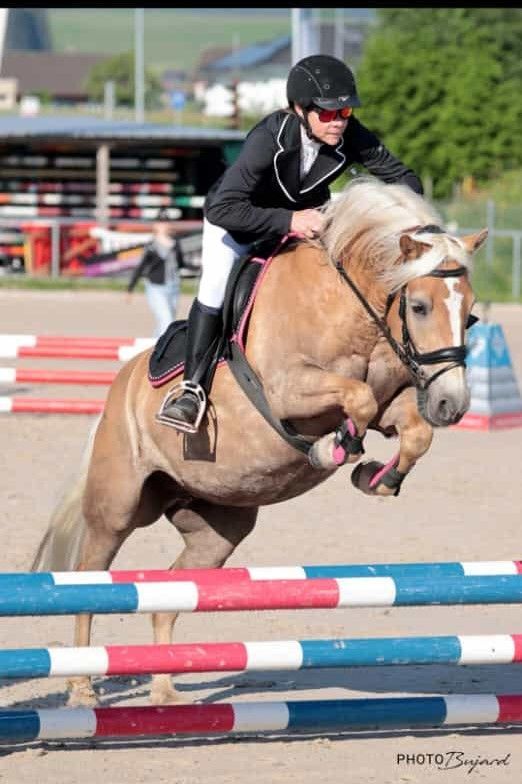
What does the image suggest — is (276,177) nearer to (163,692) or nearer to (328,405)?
(328,405)

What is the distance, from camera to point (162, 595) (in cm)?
455

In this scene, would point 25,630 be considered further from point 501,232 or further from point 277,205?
point 501,232

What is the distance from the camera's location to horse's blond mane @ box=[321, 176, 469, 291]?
5.35 m

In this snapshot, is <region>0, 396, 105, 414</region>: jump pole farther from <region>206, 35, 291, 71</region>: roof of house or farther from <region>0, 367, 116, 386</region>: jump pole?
<region>206, 35, 291, 71</region>: roof of house

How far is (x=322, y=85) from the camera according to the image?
548 centimetres

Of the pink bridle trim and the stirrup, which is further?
the stirrup

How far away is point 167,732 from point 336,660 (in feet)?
1.97

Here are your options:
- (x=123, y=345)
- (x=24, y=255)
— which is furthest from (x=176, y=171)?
(x=123, y=345)

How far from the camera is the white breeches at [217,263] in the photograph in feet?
19.0

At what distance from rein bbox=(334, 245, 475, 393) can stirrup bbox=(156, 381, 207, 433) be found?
708mm

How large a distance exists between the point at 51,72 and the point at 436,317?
12722cm

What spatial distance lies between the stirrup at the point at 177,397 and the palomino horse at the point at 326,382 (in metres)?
0.07

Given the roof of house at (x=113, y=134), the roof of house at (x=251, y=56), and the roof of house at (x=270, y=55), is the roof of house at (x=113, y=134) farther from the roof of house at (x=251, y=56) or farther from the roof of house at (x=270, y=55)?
the roof of house at (x=251, y=56)

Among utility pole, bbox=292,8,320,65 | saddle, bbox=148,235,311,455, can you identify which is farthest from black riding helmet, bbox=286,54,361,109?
utility pole, bbox=292,8,320,65
